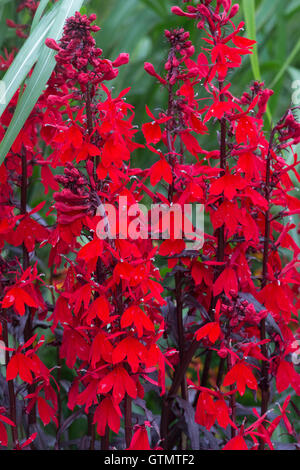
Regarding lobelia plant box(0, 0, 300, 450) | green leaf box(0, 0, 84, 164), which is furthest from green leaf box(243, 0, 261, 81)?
green leaf box(0, 0, 84, 164)

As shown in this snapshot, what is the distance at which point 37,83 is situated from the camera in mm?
750

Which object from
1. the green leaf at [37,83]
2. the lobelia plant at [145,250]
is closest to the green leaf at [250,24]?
the lobelia plant at [145,250]

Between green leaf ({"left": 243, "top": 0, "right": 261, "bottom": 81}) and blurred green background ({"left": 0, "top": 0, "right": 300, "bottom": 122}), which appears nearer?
green leaf ({"left": 243, "top": 0, "right": 261, "bottom": 81})

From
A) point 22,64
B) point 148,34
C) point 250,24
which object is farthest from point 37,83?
point 148,34

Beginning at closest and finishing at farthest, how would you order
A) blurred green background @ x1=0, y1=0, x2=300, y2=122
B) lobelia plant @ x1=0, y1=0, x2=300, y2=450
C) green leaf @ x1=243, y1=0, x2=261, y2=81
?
1. lobelia plant @ x1=0, y1=0, x2=300, y2=450
2. green leaf @ x1=243, y1=0, x2=261, y2=81
3. blurred green background @ x1=0, y1=0, x2=300, y2=122

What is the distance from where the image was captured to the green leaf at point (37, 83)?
73cm

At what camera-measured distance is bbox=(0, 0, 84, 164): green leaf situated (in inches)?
28.6

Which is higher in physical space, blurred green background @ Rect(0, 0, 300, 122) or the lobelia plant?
blurred green background @ Rect(0, 0, 300, 122)

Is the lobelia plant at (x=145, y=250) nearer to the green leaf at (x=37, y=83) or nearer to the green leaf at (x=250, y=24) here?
the green leaf at (x=37, y=83)

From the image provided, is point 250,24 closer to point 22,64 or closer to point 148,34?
point 22,64

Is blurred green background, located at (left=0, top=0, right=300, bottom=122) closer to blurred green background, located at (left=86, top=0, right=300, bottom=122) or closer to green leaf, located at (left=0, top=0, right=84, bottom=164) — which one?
blurred green background, located at (left=86, top=0, right=300, bottom=122)

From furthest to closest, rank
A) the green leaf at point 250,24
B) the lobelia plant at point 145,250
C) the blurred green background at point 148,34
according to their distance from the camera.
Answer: the blurred green background at point 148,34
the green leaf at point 250,24
the lobelia plant at point 145,250

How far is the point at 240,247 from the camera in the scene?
0.78m
